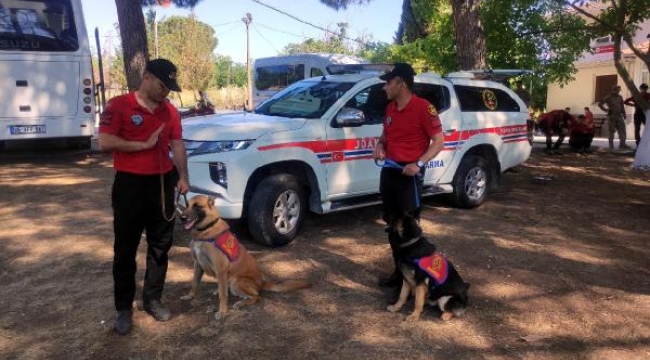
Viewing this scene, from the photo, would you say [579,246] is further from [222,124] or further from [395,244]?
[222,124]

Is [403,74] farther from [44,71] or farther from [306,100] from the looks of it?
[44,71]

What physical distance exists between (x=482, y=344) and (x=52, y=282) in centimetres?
344

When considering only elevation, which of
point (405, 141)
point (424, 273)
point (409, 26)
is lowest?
A: point (424, 273)

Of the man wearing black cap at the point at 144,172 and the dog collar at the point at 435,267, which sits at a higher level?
the man wearing black cap at the point at 144,172

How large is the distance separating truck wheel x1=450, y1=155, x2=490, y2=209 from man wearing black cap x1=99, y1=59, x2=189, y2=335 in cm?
428

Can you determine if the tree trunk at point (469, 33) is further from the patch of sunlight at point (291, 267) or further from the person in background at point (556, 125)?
the patch of sunlight at point (291, 267)

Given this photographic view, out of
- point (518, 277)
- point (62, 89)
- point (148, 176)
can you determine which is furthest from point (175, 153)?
point (62, 89)

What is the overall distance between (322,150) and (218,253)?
2090mm

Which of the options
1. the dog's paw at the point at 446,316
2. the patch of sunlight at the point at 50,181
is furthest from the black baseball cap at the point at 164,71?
the patch of sunlight at the point at 50,181

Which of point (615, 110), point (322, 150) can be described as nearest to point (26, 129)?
point (322, 150)

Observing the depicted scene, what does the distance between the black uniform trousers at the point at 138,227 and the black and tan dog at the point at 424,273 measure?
Answer: 1.60m

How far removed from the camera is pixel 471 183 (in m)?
7.21

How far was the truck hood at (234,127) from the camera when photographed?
16.8ft

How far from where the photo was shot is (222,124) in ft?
17.7
